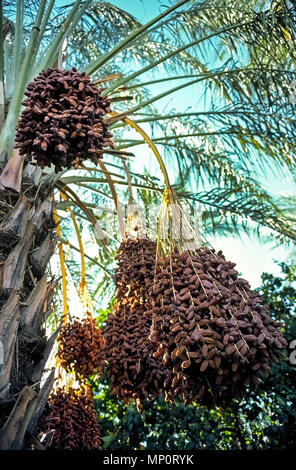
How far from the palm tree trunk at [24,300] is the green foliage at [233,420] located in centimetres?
271

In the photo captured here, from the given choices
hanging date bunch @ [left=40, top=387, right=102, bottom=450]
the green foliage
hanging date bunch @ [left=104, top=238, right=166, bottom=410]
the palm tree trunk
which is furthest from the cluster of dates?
the green foliage

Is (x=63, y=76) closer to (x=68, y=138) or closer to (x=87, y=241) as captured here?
(x=68, y=138)

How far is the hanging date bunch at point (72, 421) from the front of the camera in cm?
191

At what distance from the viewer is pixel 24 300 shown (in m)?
1.62

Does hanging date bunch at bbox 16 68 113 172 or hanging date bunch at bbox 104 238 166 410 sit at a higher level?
hanging date bunch at bbox 16 68 113 172

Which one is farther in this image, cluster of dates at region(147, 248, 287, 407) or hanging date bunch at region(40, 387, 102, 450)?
hanging date bunch at region(40, 387, 102, 450)

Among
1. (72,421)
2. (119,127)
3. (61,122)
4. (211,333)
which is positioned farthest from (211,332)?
(119,127)

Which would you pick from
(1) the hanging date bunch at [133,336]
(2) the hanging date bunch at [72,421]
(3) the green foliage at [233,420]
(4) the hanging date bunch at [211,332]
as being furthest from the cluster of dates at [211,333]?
(3) the green foliage at [233,420]

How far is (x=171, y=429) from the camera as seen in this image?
4129mm

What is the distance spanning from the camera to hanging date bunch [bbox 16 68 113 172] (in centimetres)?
132

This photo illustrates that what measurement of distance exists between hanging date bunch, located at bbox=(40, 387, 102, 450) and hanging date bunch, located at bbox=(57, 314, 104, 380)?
0.11m

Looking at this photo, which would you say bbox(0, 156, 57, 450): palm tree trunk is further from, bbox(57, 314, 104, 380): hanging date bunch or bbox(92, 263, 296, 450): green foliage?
bbox(92, 263, 296, 450): green foliage
